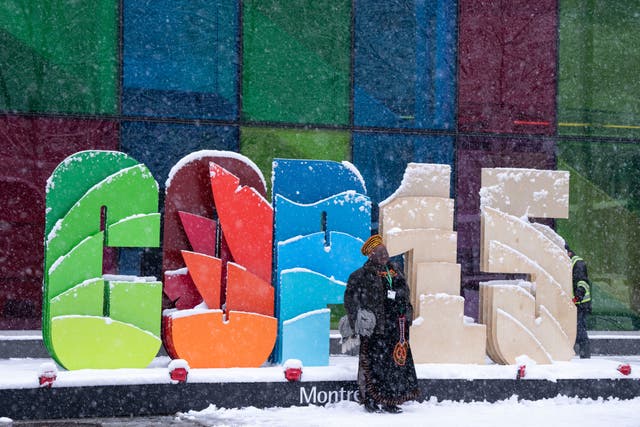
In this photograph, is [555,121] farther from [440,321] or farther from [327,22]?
[440,321]

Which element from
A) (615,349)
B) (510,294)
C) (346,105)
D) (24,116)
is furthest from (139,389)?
(615,349)

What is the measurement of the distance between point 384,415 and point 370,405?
230 millimetres

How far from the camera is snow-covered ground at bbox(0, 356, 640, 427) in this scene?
26.9 ft

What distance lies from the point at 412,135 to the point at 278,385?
559cm

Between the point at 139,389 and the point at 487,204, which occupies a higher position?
the point at 487,204

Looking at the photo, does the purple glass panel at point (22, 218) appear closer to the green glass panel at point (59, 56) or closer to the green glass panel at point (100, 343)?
the green glass panel at point (59, 56)

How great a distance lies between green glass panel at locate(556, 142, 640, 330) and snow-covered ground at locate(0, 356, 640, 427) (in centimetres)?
409

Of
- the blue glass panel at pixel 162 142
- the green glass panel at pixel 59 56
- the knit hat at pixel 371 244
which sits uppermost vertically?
the green glass panel at pixel 59 56

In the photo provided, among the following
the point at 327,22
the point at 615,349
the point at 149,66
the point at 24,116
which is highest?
the point at 327,22

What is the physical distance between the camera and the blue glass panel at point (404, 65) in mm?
13266

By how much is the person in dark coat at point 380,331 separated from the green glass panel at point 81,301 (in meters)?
2.36

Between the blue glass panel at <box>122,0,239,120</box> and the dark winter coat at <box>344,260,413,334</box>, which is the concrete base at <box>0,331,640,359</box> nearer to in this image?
the dark winter coat at <box>344,260,413,334</box>

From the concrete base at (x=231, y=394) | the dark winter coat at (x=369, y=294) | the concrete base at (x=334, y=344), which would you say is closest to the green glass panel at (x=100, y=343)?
the concrete base at (x=231, y=394)

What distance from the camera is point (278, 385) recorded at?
28.9 feet
